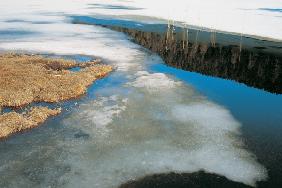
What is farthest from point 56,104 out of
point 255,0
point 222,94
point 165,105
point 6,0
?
point 255,0

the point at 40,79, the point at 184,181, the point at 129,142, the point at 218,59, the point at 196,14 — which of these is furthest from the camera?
the point at 196,14

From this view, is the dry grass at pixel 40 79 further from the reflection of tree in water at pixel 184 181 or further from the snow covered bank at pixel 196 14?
the snow covered bank at pixel 196 14

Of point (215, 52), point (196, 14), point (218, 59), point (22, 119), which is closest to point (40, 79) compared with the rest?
point (22, 119)

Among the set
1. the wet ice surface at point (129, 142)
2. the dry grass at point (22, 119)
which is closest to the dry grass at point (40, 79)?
the wet ice surface at point (129, 142)

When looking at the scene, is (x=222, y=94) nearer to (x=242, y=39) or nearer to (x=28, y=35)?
(x=242, y=39)

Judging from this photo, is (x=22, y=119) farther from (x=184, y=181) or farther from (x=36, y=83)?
(x=184, y=181)

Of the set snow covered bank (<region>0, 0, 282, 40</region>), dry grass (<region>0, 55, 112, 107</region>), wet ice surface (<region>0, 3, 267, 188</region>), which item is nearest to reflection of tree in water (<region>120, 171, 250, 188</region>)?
wet ice surface (<region>0, 3, 267, 188</region>)
